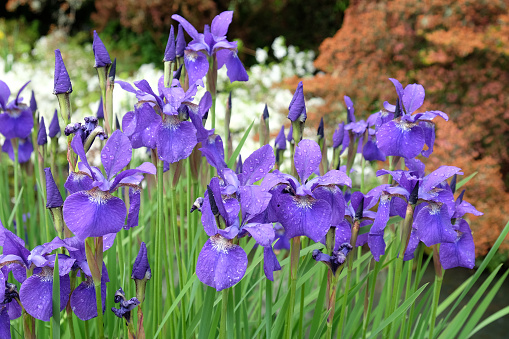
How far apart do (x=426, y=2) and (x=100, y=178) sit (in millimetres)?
4171

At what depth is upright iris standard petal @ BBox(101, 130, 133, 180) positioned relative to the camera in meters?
0.94

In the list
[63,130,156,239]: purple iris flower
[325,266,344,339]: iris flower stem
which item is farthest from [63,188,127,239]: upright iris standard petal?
[325,266,344,339]: iris flower stem

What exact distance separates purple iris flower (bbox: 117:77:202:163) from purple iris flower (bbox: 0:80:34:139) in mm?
722

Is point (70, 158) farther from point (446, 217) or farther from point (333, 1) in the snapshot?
point (333, 1)

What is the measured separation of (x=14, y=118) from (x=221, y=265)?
3.85 feet

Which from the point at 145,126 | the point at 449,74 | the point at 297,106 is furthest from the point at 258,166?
the point at 449,74

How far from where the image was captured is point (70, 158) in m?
0.96

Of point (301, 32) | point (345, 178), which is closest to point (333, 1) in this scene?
point (301, 32)

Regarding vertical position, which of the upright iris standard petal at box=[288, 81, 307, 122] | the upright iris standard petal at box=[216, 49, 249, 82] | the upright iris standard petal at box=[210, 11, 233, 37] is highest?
the upright iris standard petal at box=[210, 11, 233, 37]

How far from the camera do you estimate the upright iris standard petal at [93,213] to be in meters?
0.84

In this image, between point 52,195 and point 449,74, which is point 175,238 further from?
point 449,74

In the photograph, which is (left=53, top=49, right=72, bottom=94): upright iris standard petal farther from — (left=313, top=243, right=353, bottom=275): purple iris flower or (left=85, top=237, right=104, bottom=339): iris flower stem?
(left=313, top=243, right=353, bottom=275): purple iris flower

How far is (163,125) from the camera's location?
1.07 metres

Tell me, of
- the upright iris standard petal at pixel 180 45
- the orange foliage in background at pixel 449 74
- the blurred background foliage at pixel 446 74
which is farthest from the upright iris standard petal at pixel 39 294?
the orange foliage in background at pixel 449 74
